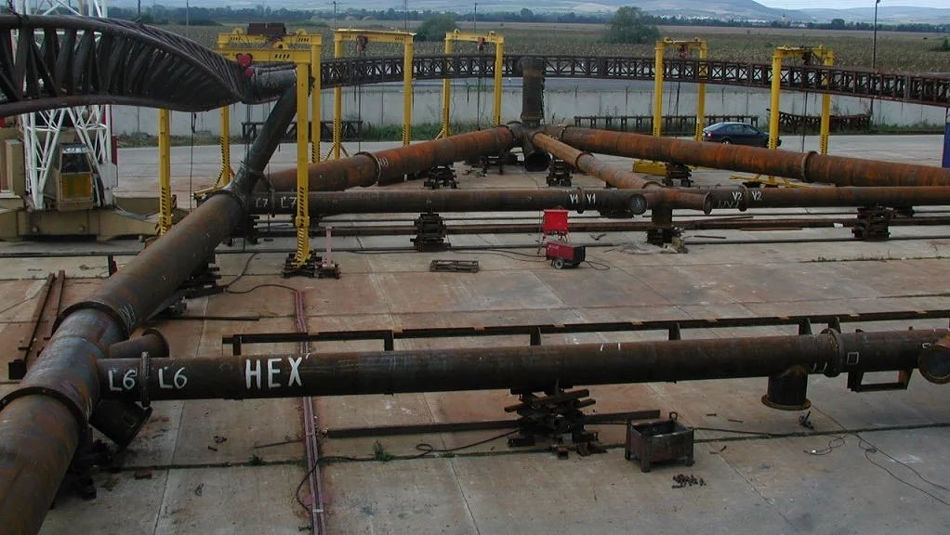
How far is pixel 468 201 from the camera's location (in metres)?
21.3

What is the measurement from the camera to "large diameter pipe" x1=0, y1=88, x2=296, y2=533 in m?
7.85

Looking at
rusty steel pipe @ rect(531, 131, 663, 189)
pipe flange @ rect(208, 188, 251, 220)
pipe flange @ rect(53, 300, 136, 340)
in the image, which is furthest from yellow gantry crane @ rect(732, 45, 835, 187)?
pipe flange @ rect(53, 300, 136, 340)

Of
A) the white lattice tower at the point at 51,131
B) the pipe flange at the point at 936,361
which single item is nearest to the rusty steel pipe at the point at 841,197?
the pipe flange at the point at 936,361

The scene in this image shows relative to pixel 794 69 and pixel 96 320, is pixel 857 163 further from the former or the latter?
pixel 96 320

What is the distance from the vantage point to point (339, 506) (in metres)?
10.0

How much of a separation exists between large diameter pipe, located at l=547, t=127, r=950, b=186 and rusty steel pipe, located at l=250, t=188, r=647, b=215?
6300 millimetres

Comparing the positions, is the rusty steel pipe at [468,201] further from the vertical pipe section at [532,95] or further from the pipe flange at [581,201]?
the vertical pipe section at [532,95]

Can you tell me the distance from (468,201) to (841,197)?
7790 millimetres

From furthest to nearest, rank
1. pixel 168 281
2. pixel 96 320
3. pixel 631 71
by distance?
pixel 631 71 < pixel 168 281 < pixel 96 320

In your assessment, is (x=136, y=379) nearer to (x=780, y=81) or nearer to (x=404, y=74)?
(x=404, y=74)

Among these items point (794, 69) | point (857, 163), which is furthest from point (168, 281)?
point (794, 69)

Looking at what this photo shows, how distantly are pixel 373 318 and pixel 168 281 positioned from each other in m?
3.43

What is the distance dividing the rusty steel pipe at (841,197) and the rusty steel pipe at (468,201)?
2.23 metres

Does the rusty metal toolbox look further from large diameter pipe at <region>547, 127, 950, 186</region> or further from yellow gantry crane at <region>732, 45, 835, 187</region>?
yellow gantry crane at <region>732, 45, 835, 187</region>
